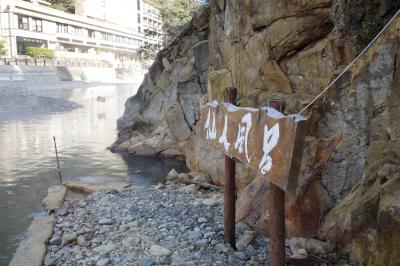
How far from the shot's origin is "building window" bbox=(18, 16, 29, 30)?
58287mm

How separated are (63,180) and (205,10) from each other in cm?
1049

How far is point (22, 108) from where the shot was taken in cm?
3953

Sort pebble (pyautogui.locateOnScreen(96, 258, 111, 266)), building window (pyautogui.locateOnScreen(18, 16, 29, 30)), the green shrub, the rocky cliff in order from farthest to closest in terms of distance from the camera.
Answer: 1. building window (pyautogui.locateOnScreen(18, 16, 29, 30))
2. the green shrub
3. pebble (pyautogui.locateOnScreen(96, 258, 111, 266))
4. the rocky cliff

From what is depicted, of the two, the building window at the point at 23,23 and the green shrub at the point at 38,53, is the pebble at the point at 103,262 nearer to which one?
the green shrub at the point at 38,53

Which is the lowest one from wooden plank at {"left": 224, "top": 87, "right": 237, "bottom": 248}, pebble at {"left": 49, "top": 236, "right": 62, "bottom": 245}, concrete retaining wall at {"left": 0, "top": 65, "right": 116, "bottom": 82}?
pebble at {"left": 49, "top": 236, "right": 62, "bottom": 245}

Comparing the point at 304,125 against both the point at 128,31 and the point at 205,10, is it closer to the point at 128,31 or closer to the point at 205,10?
the point at 205,10

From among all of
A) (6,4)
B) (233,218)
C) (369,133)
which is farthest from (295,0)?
(6,4)

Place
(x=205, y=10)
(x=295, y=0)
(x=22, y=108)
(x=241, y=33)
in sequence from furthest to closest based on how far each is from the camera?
1. (x=22, y=108)
2. (x=205, y=10)
3. (x=241, y=33)
4. (x=295, y=0)

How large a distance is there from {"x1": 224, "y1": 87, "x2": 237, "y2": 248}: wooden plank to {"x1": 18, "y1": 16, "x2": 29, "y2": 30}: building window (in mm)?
59643

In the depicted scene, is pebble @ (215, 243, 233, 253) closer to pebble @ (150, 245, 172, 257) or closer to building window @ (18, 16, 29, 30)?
pebble @ (150, 245, 172, 257)

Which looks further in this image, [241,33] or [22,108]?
[22,108]

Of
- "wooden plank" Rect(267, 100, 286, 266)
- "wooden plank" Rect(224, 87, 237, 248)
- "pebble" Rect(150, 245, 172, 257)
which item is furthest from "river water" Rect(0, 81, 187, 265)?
"wooden plank" Rect(267, 100, 286, 266)

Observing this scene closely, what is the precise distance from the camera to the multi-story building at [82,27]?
56281mm

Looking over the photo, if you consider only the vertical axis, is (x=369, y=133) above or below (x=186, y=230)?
above
